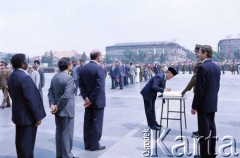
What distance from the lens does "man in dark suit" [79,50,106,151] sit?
5.21 metres

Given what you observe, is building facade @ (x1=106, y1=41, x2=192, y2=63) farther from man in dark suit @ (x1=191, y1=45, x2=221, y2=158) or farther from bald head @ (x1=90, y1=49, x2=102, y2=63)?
man in dark suit @ (x1=191, y1=45, x2=221, y2=158)

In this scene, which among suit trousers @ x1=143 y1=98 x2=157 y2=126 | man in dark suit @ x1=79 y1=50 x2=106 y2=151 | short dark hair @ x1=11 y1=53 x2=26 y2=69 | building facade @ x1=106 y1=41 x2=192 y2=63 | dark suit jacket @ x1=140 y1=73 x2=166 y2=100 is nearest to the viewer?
short dark hair @ x1=11 y1=53 x2=26 y2=69

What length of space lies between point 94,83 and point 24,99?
1543mm

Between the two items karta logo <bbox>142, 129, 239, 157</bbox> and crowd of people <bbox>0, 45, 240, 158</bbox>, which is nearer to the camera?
crowd of people <bbox>0, 45, 240, 158</bbox>

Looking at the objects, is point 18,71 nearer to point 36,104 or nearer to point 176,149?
point 36,104

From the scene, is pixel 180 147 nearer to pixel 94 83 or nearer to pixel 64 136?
pixel 94 83

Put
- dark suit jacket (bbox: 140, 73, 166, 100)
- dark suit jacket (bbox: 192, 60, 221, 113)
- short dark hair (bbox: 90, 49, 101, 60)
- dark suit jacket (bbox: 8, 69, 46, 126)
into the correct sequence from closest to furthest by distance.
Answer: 1. dark suit jacket (bbox: 8, 69, 46, 126)
2. dark suit jacket (bbox: 192, 60, 221, 113)
3. short dark hair (bbox: 90, 49, 101, 60)
4. dark suit jacket (bbox: 140, 73, 166, 100)

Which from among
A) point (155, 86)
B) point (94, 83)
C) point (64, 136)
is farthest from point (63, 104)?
point (155, 86)

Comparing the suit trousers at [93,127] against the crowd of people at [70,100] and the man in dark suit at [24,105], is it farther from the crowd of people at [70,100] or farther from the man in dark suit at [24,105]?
the man in dark suit at [24,105]

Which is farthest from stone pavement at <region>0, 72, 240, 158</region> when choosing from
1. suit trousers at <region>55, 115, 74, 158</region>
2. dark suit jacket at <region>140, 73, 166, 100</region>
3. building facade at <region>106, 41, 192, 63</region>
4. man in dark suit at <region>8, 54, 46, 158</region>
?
building facade at <region>106, 41, 192, 63</region>

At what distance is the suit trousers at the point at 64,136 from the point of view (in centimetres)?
468

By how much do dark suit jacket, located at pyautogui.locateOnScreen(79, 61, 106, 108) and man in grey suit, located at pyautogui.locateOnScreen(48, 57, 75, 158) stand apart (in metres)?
0.58

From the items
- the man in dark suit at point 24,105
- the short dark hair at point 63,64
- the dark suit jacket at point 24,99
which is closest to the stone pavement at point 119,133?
the man in dark suit at point 24,105

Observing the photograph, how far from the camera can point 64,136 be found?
4.69m
